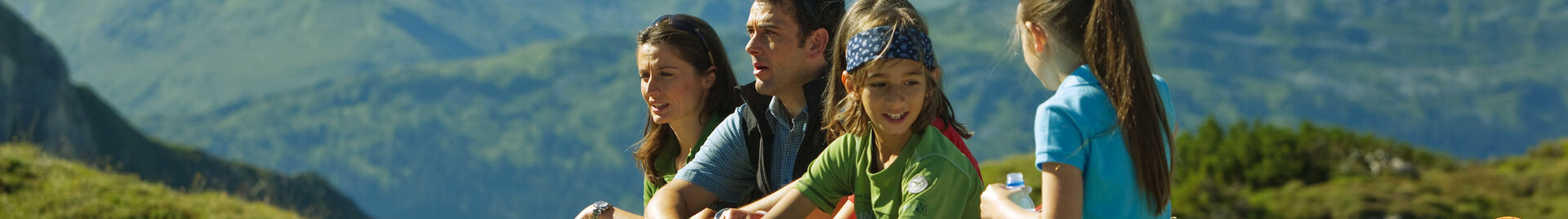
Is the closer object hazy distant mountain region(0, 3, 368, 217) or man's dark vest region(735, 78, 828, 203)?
man's dark vest region(735, 78, 828, 203)

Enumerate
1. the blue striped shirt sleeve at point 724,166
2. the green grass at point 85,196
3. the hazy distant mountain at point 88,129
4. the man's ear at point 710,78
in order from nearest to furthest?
the blue striped shirt sleeve at point 724,166
the man's ear at point 710,78
the green grass at point 85,196
the hazy distant mountain at point 88,129

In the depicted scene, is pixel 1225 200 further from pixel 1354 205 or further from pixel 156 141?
pixel 156 141

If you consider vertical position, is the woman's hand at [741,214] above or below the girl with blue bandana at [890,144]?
below

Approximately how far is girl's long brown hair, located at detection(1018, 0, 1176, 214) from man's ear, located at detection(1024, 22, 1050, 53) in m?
0.01


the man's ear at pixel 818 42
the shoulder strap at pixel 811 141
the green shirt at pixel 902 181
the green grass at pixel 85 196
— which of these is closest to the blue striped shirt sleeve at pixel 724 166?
the shoulder strap at pixel 811 141

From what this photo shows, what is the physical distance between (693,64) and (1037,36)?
1.68 metres

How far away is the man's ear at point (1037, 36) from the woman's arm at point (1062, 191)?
252 millimetres

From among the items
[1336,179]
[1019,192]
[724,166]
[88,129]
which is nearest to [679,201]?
[724,166]

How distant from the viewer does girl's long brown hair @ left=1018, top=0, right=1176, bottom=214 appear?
2719mm

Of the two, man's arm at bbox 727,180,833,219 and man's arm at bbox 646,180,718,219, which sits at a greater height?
man's arm at bbox 646,180,718,219

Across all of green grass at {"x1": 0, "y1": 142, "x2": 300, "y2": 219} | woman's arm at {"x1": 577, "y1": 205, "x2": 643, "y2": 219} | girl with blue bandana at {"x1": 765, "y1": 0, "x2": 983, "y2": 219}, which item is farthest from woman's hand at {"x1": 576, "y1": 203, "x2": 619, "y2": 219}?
green grass at {"x1": 0, "y1": 142, "x2": 300, "y2": 219}

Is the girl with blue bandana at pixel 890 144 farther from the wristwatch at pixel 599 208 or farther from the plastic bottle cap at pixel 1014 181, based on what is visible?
the wristwatch at pixel 599 208

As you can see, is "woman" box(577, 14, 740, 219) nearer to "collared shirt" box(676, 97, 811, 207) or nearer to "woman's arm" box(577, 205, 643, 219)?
"woman's arm" box(577, 205, 643, 219)

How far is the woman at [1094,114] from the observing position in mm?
2703
